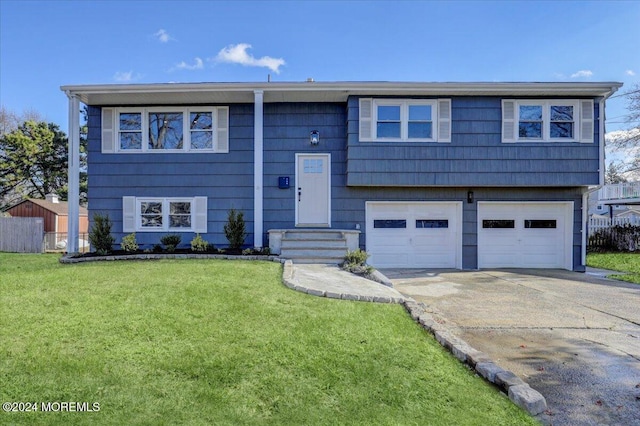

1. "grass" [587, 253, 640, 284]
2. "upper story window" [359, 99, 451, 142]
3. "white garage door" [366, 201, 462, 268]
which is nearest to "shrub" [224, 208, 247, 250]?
"white garage door" [366, 201, 462, 268]

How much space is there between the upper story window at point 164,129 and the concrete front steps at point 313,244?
299cm

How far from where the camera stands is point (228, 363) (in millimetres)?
2688

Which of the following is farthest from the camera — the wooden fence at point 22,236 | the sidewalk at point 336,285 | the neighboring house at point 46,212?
the neighboring house at point 46,212

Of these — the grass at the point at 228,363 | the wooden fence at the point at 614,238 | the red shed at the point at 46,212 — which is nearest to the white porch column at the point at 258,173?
the grass at the point at 228,363

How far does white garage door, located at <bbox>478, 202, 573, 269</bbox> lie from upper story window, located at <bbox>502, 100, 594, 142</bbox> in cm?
184

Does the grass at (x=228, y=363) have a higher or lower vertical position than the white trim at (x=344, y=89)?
lower

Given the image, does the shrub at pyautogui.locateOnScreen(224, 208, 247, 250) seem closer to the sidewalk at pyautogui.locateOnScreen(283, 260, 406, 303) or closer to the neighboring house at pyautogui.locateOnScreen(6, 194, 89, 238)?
the sidewalk at pyautogui.locateOnScreen(283, 260, 406, 303)

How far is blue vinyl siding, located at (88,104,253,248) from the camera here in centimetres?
925

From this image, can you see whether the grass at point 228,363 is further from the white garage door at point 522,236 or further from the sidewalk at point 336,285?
the white garage door at point 522,236

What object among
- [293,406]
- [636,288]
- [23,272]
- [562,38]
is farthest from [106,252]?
[562,38]

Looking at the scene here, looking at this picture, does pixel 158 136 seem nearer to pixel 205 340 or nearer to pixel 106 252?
pixel 106 252

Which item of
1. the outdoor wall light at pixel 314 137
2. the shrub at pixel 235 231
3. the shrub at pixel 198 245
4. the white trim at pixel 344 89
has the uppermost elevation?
the white trim at pixel 344 89

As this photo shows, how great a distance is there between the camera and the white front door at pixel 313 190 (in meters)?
9.17

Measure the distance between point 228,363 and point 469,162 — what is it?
8.00 metres
